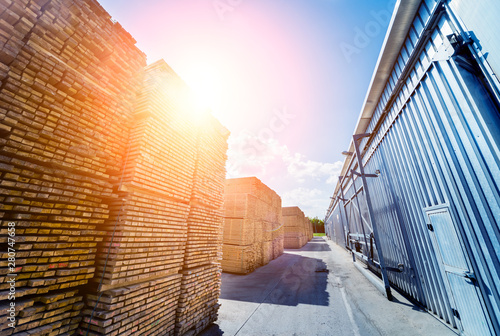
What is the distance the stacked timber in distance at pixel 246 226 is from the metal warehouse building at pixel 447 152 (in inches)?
274

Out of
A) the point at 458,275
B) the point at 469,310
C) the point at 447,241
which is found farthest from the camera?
the point at 447,241

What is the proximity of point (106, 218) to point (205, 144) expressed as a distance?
2.88 m

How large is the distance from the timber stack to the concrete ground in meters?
1.50

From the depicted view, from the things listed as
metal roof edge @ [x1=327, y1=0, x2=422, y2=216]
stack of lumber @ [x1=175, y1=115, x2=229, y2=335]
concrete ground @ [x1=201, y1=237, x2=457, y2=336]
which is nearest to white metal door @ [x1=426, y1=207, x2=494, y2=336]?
concrete ground @ [x1=201, y1=237, x2=457, y2=336]

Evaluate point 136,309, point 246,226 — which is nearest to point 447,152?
point 136,309

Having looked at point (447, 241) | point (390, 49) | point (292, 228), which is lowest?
point (447, 241)

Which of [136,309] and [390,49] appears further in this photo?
[390,49]

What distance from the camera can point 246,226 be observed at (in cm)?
1068

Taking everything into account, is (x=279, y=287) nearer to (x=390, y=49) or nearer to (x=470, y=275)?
(x=470, y=275)

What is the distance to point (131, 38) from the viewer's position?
374cm

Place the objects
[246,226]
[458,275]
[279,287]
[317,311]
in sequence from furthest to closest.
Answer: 1. [246,226]
2. [279,287]
3. [317,311]
4. [458,275]

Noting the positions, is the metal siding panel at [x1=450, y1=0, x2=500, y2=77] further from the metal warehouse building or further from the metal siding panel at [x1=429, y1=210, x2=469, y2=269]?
the metal siding panel at [x1=429, y1=210, x2=469, y2=269]

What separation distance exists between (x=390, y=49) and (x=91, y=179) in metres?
7.54

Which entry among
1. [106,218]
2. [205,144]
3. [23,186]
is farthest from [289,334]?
[23,186]
